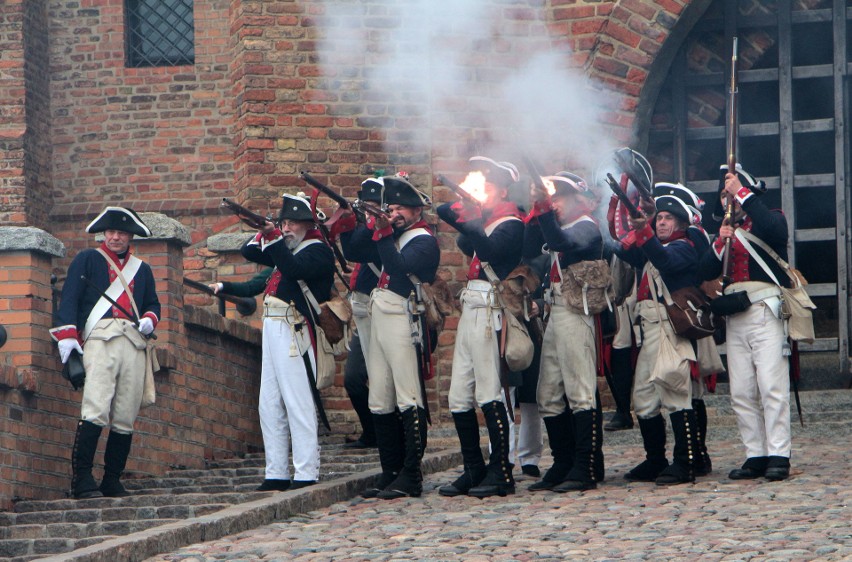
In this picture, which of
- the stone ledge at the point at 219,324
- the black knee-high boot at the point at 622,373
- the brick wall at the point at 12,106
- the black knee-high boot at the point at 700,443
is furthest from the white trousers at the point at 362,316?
the brick wall at the point at 12,106

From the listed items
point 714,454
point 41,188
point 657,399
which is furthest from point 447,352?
point 41,188

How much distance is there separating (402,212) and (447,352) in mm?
3169

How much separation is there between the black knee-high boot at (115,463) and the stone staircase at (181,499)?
0.15 metres

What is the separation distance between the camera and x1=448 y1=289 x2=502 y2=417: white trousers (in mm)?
8289

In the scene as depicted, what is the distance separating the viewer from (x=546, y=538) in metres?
6.80

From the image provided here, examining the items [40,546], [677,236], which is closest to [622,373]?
[677,236]

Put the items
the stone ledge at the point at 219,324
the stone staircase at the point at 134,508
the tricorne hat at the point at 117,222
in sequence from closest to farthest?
the stone staircase at the point at 134,508, the tricorne hat at the point at 117,222, the stone ledge at the point at 219,324

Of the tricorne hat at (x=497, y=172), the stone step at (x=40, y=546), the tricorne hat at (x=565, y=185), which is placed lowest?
the stone step at (x=40, y=546)

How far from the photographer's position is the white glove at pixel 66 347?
862 centimetres

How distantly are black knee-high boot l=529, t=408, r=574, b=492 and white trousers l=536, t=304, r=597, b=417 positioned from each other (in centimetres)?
6

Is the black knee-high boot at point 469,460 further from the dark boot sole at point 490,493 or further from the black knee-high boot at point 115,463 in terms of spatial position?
the black knee-high boot at point 115,463

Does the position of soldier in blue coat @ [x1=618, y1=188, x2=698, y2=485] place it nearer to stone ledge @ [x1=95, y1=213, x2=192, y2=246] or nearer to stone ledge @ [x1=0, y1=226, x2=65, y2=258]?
stone ledge @ [x1=95, y1=213, x2=192, y2=246]

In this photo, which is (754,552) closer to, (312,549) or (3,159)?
(312,549)

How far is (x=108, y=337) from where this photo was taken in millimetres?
8711
